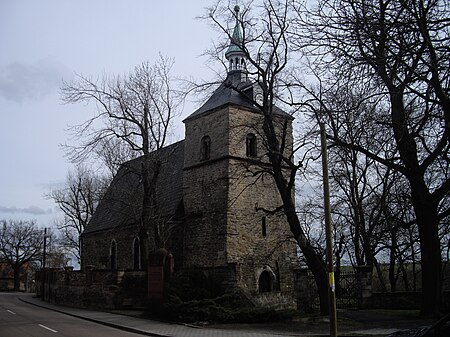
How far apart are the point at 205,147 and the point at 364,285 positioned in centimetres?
1370

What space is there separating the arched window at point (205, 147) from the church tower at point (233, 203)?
7 cm

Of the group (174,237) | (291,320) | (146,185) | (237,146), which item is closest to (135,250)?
(174,237)

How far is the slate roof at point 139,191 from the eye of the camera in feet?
111

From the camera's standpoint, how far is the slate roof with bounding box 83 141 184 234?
3391cm

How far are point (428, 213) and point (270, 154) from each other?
7.16 metres

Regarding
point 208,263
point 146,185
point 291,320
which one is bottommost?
point 291,320

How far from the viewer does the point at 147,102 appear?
3145cm

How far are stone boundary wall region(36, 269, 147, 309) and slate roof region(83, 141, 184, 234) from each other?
3898 millimetres

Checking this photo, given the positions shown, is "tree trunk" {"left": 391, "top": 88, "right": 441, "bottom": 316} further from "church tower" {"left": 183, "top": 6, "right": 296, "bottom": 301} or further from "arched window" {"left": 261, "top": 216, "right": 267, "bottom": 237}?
"arched window" {"left": 261, "top": 216, "right": 267, "bottom": 237}

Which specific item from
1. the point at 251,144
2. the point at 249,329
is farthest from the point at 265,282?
the point at 249,329

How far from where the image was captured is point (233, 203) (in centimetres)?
3072

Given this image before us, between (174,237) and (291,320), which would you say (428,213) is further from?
(174,237)

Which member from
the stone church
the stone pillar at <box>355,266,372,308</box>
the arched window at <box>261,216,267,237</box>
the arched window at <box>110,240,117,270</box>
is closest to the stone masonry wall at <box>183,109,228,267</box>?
the stone church

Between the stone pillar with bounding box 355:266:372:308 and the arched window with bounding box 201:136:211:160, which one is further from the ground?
the arched window with bounding box 201:136:211:160
